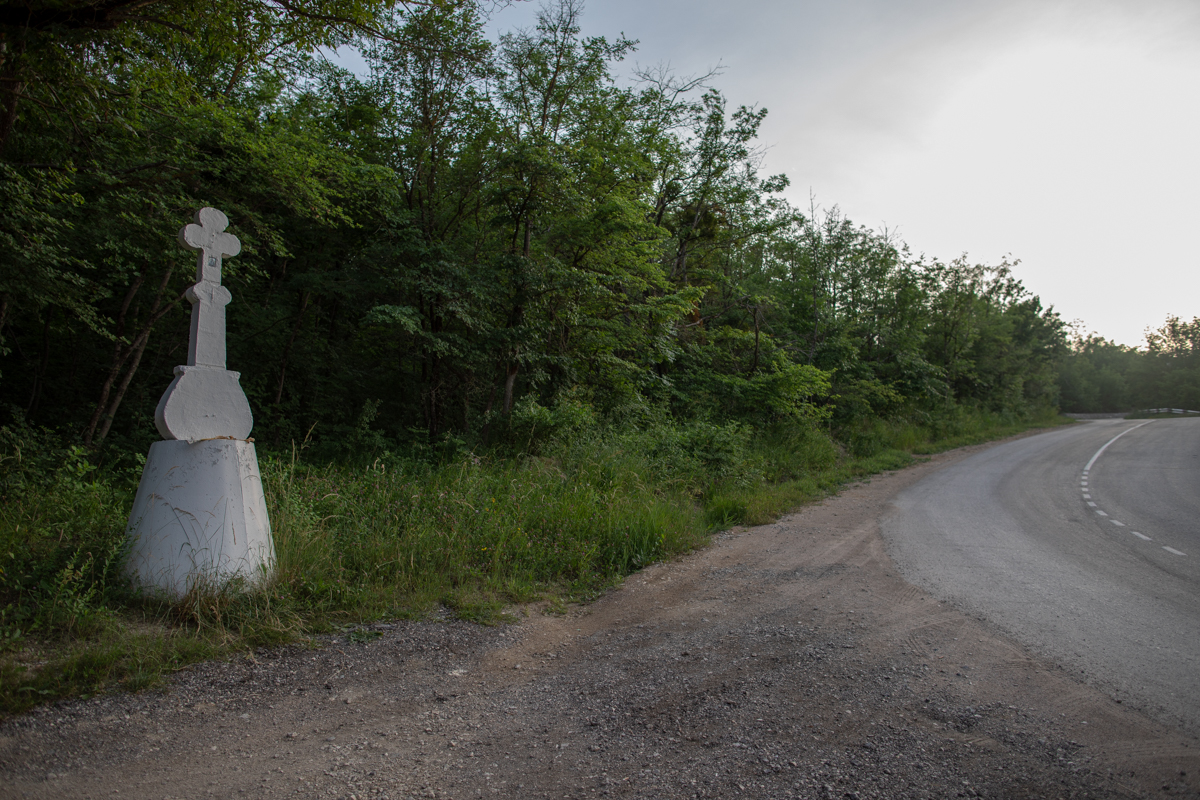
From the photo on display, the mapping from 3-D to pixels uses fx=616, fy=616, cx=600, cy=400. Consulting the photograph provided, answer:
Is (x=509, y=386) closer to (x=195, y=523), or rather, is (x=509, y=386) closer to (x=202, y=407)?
(x=202, y=407)

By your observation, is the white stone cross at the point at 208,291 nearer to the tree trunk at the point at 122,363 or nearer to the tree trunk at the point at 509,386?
the tree trunk at the point at 122,363

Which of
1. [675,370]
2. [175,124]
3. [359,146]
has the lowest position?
[675,370]

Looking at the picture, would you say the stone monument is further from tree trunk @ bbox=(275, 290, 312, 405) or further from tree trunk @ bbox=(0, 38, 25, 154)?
tree trunk @ bbox=(275, 290, 312, 405)

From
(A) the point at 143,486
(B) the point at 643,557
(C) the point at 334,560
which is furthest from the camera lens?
(B) the point at 643,557

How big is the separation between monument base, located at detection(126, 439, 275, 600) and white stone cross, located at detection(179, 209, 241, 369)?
72 cm

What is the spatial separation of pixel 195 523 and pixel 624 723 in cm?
323

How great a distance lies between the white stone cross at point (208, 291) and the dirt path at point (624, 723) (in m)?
2.31

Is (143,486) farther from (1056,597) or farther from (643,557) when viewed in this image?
(1056,597)

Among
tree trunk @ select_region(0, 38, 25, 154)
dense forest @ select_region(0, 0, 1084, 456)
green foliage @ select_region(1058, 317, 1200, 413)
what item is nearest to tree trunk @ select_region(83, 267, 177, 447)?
dense forest @ select_region(0, 0, 1084, 456)

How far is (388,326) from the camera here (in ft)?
35.8

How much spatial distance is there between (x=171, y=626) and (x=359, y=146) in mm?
9865

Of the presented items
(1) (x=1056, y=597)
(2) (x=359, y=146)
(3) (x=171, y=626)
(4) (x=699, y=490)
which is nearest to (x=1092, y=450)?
(4) (x=699, y=490)

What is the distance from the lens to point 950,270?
26438mm

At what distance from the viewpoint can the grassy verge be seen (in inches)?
146
